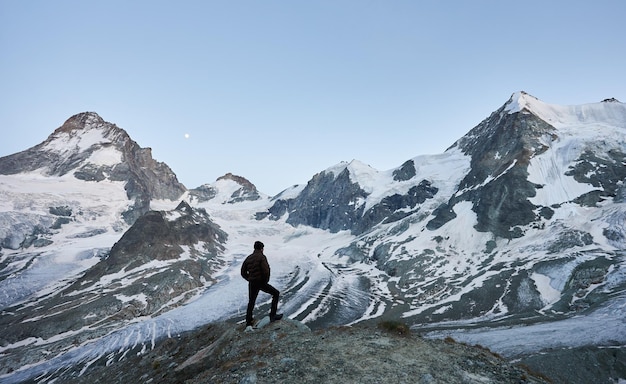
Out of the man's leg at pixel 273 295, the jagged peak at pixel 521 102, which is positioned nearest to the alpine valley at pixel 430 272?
the jagged peak at pixel 521 102

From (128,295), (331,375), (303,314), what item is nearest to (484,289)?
(303,314)

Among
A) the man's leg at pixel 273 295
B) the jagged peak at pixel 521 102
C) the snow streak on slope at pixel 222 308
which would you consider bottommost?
the snow streak on slope at pixel 222 308

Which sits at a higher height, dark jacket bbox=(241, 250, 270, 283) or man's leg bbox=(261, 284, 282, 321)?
dark jacket bbox=(241, 250, 270, 283)

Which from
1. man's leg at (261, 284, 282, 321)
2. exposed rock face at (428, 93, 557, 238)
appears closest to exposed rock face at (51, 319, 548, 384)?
man's leg at (261, 284, 282, 321)

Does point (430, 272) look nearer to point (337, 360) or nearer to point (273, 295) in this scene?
point (273, 295)

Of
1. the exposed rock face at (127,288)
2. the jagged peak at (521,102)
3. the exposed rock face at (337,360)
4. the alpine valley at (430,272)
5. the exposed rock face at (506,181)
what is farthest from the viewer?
the jagged peak at (521,102)

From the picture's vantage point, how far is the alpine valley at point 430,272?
234 feet

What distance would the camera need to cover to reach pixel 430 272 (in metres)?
116

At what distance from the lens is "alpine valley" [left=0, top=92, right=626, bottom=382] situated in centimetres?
7131

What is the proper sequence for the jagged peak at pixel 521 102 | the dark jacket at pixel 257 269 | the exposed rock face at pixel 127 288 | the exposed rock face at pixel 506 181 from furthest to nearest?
the jagged peak at pixel 521 102, the exposed rock face at pixel 506 181, the exposed rock face at pixel 127 288, the dark jacket at pixel 257 269

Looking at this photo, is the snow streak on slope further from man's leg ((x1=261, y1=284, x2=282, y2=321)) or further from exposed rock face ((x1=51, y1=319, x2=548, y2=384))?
exposed rock face ((x1=51, y1=319, x2=548, y2=384))

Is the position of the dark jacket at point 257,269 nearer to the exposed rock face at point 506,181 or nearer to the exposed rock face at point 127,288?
the exposed rock face at point 127,288

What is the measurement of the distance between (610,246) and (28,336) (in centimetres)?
15400

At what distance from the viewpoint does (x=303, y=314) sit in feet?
313
